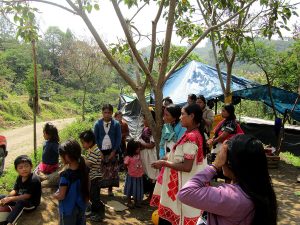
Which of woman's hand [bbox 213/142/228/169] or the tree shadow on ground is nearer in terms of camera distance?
woman's hand [bbox 213/142/228/169]

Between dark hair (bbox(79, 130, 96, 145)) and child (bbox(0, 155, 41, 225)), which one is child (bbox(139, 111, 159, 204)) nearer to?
dark hair (bbox(79, 130, 96, 145))

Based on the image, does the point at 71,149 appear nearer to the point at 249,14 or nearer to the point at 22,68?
the point at 249,14

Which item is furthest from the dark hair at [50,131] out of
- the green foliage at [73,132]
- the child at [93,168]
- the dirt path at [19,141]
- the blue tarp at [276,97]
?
the dirt path at [19,141]

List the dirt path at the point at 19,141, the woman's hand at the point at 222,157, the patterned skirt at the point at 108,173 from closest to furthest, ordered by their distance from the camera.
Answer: the woman's hand at the point at 222,157
the patterned skirt at the point at 108,173
the dirt path at the point at 19,141

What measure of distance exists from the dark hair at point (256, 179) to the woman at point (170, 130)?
1812mm

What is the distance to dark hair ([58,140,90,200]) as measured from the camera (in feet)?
9.56

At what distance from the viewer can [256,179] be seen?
146cm

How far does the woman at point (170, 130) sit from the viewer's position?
3.29m

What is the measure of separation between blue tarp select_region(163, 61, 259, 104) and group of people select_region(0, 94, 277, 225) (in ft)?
6.08

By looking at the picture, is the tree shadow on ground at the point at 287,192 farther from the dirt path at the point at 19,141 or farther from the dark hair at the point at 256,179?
the dirt path at the point at 19,141

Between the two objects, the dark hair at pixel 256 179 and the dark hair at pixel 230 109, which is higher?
the dark hair at pixel 230 109

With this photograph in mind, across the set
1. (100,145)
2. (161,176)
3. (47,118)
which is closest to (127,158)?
(100,145)

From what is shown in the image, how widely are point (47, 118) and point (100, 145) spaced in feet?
71.9

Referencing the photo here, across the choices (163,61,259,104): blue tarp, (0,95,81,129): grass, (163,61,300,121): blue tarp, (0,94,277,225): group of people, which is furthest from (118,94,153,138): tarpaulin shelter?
(0,95,81,129): grass
